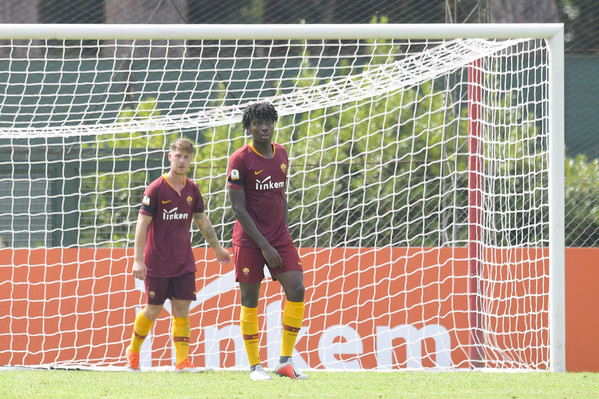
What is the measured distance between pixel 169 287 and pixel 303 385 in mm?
1093

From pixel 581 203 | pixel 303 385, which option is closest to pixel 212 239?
pixel 303 385

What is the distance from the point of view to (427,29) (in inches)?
212

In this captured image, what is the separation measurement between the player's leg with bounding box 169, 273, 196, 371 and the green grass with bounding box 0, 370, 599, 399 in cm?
11

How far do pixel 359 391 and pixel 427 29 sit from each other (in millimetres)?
2405

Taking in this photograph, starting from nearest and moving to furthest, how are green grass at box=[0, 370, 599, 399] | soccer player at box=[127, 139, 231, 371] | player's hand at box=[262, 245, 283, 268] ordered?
green grass at box=[0, 370, 599, 399]
player's hand at box=[262, 245, 283, 268]
soccer player at box=[127, 139, 231, 371]

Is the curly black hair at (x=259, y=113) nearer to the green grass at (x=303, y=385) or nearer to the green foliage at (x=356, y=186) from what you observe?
the green grass at (x=303, y=385)

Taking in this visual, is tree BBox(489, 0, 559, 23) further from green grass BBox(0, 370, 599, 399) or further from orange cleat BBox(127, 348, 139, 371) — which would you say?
orange cleat BBox(127, 348, 139, 371)

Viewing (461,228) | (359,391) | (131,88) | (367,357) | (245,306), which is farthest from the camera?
(131,88)

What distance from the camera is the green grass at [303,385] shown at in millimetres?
4070

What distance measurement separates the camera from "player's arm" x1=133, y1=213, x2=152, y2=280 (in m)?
4.80

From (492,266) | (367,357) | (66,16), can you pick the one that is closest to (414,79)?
(492,266)

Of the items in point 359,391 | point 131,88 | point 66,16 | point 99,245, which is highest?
point 66,16

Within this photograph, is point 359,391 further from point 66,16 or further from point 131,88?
point 66,16

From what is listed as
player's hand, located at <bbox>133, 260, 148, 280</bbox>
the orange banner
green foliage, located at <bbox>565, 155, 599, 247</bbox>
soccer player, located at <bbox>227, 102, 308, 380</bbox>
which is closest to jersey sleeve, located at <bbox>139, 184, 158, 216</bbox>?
player's hand, located at <bbox>133, 260, 148, 280</bbox>
